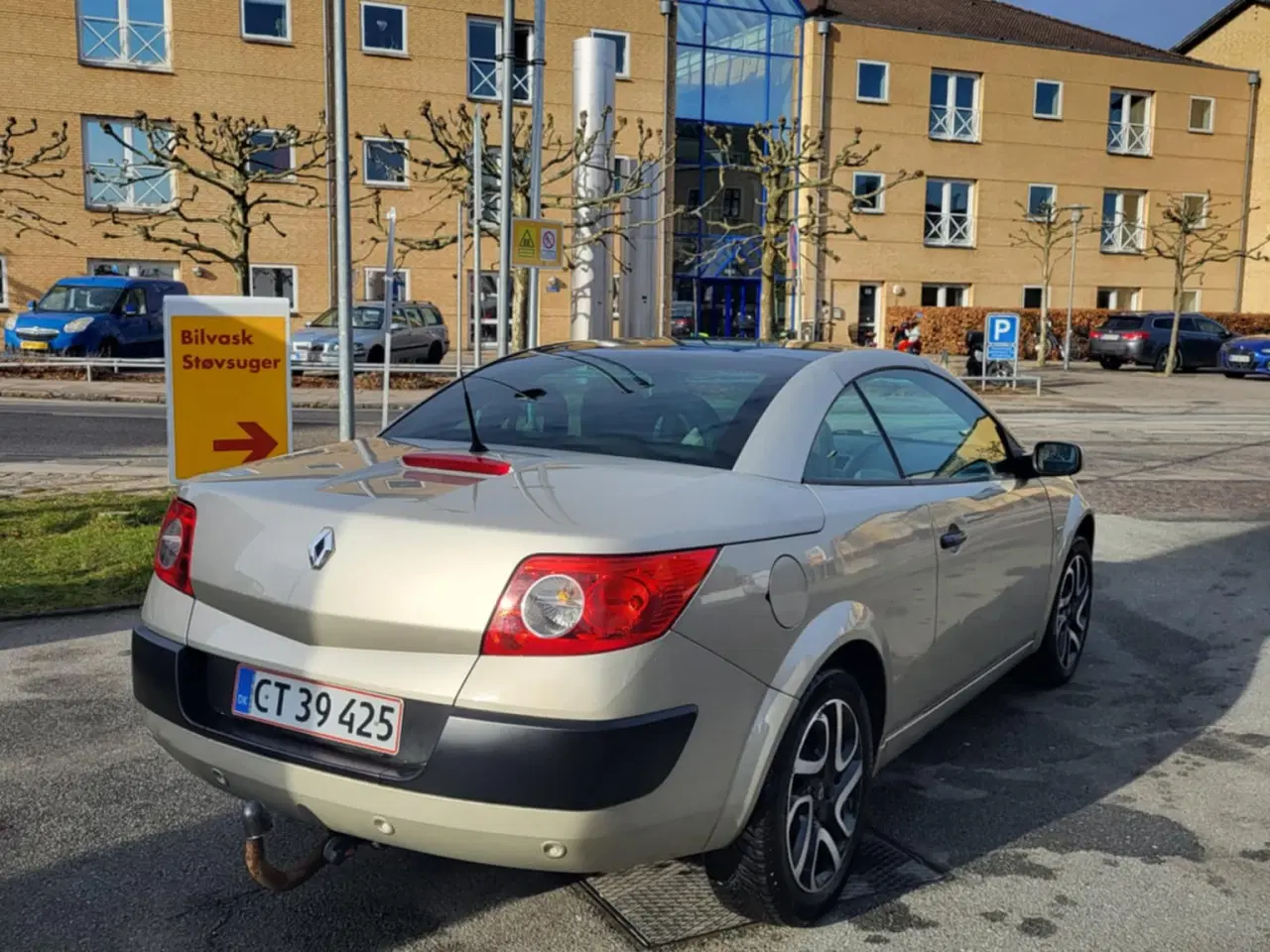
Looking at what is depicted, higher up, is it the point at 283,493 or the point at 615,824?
the point at 283,493

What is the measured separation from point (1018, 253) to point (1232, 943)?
42389 mm

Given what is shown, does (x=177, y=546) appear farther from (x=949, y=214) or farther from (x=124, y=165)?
(x=949, y=214)

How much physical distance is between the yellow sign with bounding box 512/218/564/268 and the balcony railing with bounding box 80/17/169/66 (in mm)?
22891

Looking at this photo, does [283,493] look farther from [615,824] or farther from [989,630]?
[989,630]

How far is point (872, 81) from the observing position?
40.8 meters

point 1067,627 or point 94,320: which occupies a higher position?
point 94,320

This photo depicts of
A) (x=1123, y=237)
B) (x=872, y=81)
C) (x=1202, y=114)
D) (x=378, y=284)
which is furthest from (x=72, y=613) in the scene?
(x=1202, y=114)

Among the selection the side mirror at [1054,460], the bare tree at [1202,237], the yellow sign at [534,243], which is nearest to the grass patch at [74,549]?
the side mirror at [1054,460]

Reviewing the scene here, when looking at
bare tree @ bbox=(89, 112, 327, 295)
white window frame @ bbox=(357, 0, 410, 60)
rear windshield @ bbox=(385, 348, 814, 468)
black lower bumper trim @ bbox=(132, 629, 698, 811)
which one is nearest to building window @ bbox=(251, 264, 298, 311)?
bare tree @ bbox=(89, 112, 327, 295)

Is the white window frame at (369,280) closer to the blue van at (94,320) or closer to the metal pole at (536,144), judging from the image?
the blue van at (94,320)

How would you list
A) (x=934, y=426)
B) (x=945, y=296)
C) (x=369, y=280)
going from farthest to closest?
1. (x=945, y=296)
2. (x=369, y=280)
3. (x=934, y=426)

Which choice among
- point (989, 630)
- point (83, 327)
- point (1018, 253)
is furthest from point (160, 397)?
point (1018, 253)

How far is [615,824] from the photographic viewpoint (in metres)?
2.66

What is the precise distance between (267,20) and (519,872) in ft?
112
